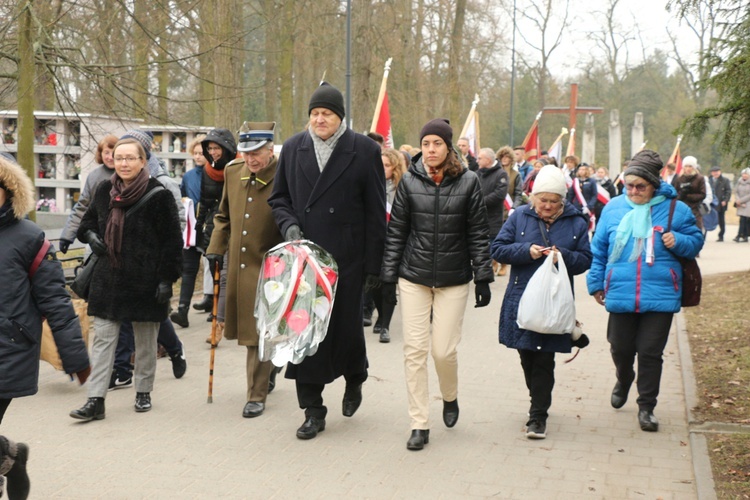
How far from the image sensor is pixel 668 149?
63.3 meters

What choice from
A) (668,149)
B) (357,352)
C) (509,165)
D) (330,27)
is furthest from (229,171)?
(668,149)

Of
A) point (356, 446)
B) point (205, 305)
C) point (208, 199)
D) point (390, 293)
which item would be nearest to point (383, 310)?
point (390, 293)

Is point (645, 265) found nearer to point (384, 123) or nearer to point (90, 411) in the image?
point (90, 411)

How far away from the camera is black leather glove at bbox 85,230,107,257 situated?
676 cm

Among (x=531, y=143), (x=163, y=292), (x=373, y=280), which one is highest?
(x=531, y=143)

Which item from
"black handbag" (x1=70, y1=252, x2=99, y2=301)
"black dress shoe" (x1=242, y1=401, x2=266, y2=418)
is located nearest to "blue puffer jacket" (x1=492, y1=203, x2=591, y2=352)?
"black dress shoe" (x1=242, y1=401, x2=266, y2=418)

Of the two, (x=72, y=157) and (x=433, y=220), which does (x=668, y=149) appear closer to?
(x=72, y=157)

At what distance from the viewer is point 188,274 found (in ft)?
34.8

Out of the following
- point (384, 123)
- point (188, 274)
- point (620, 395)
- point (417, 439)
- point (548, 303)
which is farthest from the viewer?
point (384, 123)

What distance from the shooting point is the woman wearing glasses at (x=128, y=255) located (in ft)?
22.1

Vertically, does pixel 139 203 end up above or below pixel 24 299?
above

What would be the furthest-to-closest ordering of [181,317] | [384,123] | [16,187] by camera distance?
1. [384,123]
2. [181,317]
3. [16,187]

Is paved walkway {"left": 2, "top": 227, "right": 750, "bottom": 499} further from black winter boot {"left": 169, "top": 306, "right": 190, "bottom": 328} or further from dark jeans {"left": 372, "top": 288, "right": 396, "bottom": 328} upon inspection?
black winter boot {"left": 169, "top": 306, "right": 190, "bottom": 328}

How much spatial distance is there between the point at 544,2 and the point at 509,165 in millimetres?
37290
